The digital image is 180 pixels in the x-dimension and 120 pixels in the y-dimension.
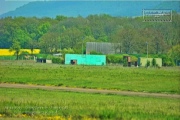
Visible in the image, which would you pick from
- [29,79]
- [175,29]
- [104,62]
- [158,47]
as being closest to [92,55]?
[104,62]

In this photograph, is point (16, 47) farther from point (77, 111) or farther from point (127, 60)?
point (77, 111)

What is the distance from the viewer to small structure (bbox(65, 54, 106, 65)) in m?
58.9

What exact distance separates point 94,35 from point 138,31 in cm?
1508

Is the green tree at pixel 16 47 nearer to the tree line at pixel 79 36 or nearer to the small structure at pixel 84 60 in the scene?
the tree line at pixel 79 36

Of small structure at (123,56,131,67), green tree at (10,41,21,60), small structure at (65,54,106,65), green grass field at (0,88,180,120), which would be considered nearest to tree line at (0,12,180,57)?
green tree at (10,41,21,60)

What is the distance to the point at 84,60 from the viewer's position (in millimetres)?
58875

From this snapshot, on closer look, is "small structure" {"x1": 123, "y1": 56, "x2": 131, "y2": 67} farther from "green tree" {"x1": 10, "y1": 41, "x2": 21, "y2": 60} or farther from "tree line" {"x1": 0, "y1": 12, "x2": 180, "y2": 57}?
"green tree" {"x1": 10, "y1": 41, "x2": 21, "y2": 60}

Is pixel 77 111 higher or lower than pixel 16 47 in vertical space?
lower

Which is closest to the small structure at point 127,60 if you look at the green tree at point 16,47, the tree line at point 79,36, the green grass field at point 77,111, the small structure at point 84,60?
the small structure at point 84,60

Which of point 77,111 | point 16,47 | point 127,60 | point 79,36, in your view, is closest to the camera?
point 77,111

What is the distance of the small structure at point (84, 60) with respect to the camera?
58.9m

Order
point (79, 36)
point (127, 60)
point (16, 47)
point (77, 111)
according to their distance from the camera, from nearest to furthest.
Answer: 1. point (77, 111)
2. point (16, 47)
3. point (127, 60)
4. point (79, 36)

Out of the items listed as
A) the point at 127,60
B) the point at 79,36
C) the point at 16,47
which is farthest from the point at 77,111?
the point at 79,36

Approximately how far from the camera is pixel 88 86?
29.0 meters
